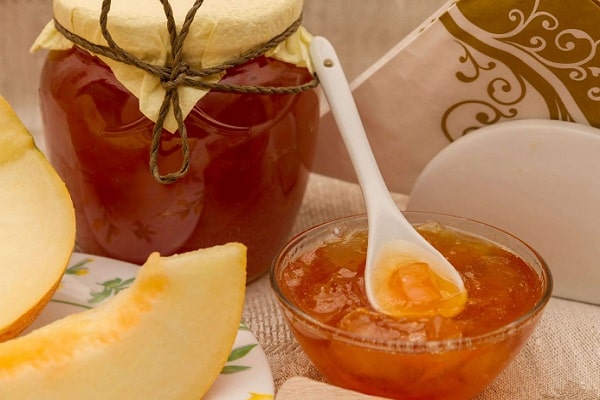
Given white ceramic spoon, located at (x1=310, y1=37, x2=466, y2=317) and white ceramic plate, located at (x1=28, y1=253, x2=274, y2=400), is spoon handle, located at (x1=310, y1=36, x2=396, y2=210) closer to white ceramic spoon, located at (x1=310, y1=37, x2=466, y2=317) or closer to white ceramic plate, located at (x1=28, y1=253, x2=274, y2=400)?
white ceramic spoon, located at (x1=310, y1=37, x2=466, y2=317)

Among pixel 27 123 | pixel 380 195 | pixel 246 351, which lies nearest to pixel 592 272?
pixel 380 195

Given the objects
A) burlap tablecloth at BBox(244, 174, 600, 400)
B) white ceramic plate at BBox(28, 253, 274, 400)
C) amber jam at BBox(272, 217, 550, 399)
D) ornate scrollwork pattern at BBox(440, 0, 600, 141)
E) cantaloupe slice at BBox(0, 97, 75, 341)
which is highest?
ornate scrollwork pattern at BBox(440, 0, 600, 141)

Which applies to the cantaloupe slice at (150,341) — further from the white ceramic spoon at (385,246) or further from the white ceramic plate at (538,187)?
the white ceramic plate at (538,187)

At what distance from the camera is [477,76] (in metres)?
1.04

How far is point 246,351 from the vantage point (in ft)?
2.90

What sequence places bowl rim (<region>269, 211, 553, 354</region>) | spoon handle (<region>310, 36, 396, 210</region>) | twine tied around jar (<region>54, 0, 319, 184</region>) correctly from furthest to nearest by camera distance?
spoon handle (<region>310, 36, 396, 210</region>) < twine tied around jar (<region>54, 0, 319, 184</region>) < bowl rim (<region>269, 211, 553, 354</region>)

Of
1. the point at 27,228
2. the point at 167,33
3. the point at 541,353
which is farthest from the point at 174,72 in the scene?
the point at 541,353

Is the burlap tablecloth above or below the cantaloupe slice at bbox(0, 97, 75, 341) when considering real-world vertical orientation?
below

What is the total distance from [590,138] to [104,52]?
1.78ft

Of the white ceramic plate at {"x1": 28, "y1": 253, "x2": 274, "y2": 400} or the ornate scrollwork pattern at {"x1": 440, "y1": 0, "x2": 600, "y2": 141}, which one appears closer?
the white ceramic plate at {"x1": 28, "y1": 253, "x2": 274, "y2": 400}

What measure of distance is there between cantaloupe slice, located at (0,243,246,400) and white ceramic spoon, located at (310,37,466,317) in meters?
0.15

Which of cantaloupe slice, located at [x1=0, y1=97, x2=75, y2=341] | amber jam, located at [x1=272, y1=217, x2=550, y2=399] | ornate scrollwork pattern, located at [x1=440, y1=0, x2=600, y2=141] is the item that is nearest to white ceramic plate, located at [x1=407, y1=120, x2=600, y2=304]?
ornate scrollwork pattern, located at [x1=440, y1=0, x2=600, y2=141]

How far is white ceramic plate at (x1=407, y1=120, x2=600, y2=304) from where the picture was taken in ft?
3.27

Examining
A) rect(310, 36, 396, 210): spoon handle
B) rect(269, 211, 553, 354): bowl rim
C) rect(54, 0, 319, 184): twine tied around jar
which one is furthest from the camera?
rect(310, 36, 396, 210): spoon handle
